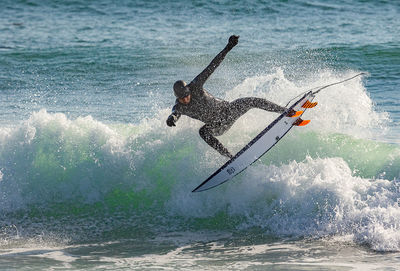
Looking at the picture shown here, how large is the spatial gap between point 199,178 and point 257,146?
122cm

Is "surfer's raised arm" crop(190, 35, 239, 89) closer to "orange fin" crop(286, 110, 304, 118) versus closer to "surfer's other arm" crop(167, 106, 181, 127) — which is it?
"surfer's other arm" crop(167, 106, 181, 127)

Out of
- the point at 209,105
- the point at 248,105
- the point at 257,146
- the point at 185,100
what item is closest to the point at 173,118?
the point at 185,100

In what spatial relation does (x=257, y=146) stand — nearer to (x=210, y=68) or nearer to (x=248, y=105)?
(x=248, y=105)

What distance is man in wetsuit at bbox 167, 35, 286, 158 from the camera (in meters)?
7.67

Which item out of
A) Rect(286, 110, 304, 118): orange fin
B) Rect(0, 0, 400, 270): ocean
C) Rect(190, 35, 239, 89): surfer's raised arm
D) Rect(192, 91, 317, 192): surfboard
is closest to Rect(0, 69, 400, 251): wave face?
Rect(0, 0, 400, 270): ocean

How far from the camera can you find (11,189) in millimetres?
9711

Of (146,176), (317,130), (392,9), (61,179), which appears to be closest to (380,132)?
(317,130)

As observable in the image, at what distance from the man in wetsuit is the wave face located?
1025mm

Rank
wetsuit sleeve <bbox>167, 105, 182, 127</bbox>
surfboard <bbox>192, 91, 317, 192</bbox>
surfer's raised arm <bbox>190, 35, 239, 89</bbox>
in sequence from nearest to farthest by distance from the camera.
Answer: wetsuit sleeve <bbox>167, 105, 182, 127</bbox> < surfer's raised arm <bbox>190, 35, 239, 89</bbox> < surfboard <bbox>192, 91, 317, 192</bbox>

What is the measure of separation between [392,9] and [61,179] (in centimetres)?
1903

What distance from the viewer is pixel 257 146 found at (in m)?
8.50

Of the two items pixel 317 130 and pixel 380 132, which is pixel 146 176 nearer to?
pixel 317 130

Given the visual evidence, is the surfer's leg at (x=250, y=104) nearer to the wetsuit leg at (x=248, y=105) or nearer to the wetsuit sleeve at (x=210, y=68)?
the wetsuit leg at (x=248, y=105)

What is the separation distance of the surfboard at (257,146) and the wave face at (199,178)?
0.49 m
